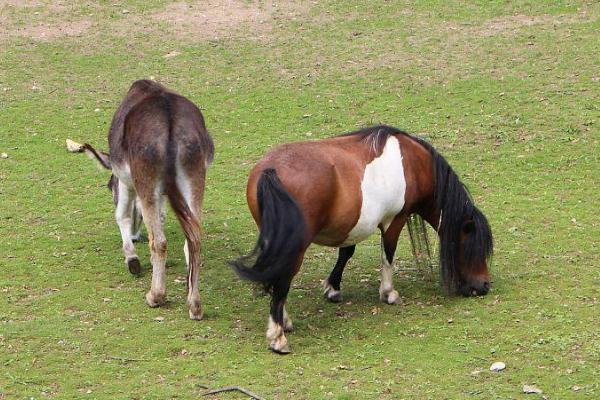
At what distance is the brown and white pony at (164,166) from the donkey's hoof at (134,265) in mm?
713

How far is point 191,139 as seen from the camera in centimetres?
848

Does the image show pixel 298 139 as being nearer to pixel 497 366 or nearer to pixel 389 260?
pixel 389 260

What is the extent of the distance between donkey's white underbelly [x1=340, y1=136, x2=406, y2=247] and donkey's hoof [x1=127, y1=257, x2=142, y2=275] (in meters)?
2.09

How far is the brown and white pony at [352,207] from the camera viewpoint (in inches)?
295

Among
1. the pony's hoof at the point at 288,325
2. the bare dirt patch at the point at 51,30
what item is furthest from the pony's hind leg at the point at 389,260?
the bare dirt patch at the point at 51,30

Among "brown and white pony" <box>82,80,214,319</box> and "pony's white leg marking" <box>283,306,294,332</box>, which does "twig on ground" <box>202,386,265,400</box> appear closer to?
"pony's white leg marking" <box>283,306,294,332</box>

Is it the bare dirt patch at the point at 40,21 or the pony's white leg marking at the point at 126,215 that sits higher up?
the pony's white leg marking at the point at 126,215

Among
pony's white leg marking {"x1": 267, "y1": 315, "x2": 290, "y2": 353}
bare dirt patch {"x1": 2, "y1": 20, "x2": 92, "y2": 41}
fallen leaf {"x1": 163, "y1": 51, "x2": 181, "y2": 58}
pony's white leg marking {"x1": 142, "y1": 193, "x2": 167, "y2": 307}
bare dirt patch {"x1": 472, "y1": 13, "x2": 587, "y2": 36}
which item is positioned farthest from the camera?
bare dirt patch {"x1": 2, "y1": 20, "x2": 92, "y2": 41}

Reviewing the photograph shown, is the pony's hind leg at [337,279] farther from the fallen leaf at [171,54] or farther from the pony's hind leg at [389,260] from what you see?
the fallen leaf at [171,54]

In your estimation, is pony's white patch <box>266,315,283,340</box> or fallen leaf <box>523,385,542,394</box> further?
pony's white patch <box>266,315,283,340</box>

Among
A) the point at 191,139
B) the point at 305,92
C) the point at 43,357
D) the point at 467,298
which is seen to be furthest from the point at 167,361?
the point at 305,92

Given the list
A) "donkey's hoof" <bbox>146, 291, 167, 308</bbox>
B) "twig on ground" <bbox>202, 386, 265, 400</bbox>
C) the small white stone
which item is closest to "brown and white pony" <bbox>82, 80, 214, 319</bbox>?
"donkey's hoof" <bbox>146, 291, 167, 308</bbox>

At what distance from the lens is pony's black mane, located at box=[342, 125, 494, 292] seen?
8750mm

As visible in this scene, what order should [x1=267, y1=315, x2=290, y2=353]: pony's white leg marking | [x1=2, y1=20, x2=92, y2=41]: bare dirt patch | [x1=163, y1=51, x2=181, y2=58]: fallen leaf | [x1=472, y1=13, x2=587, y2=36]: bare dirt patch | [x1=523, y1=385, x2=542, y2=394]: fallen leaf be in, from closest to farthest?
[x1=523, y1=385, x2=542, y2=394]: fallen leaf < [x1=267, y1=315, x2=290, y2=353]: pony's white leg marking < [x1=163, y1=51, x2=181, y2=58]: fallen leaf < [x1=472, y1=13, x2=587, y2=36]: bare dirt patch < [x1=2, y1=20, x2=92, y2=41]: bare dirt patch
